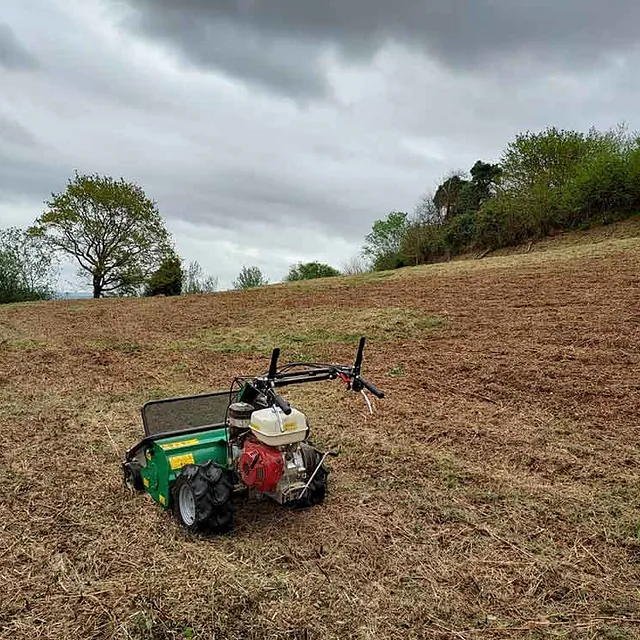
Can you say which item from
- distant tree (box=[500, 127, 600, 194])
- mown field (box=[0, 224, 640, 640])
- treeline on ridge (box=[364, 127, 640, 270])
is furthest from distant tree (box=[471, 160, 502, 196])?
mown field (box=[0, 224, 640, 640])

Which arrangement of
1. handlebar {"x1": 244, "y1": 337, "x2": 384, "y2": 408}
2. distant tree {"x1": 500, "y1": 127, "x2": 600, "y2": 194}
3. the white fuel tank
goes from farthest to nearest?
distant tree {"x1": 500, "y1": 127, "x2": 600, "y2": 194} → handlebar {"x1": 244, "y1": 337, "x2": 384, "y2": 408} → the white fuel tank

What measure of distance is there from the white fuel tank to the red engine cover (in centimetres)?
8

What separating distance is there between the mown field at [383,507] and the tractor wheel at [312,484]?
0.10 m

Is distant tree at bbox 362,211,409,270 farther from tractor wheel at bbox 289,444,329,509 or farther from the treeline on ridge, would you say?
tractor wheel at bbox 289,444,329,509

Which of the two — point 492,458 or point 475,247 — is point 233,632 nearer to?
point 492,458

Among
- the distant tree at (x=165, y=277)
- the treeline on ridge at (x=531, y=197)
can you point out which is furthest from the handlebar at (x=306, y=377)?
the distant tree at (x=165, y=277)

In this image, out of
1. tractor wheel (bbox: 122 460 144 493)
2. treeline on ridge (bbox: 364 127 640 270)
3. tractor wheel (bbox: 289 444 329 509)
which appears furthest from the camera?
treeline on ridge (bbox: 364 127 640 270)

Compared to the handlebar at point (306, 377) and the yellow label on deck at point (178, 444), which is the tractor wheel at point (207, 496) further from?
the handlebar at point (306, 377)

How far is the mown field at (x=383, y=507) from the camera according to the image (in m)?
2.71

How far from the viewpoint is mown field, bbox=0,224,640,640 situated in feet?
8.88

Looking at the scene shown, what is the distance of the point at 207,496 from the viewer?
3.28 metres

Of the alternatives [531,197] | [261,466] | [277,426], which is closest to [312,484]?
[261,466]

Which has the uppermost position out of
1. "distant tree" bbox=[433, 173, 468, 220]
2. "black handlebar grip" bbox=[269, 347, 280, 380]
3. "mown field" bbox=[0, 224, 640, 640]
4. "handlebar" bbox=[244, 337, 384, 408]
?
"distant tree" bbox=[433, 173, 468, 220]

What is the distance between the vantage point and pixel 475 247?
28000 mm
